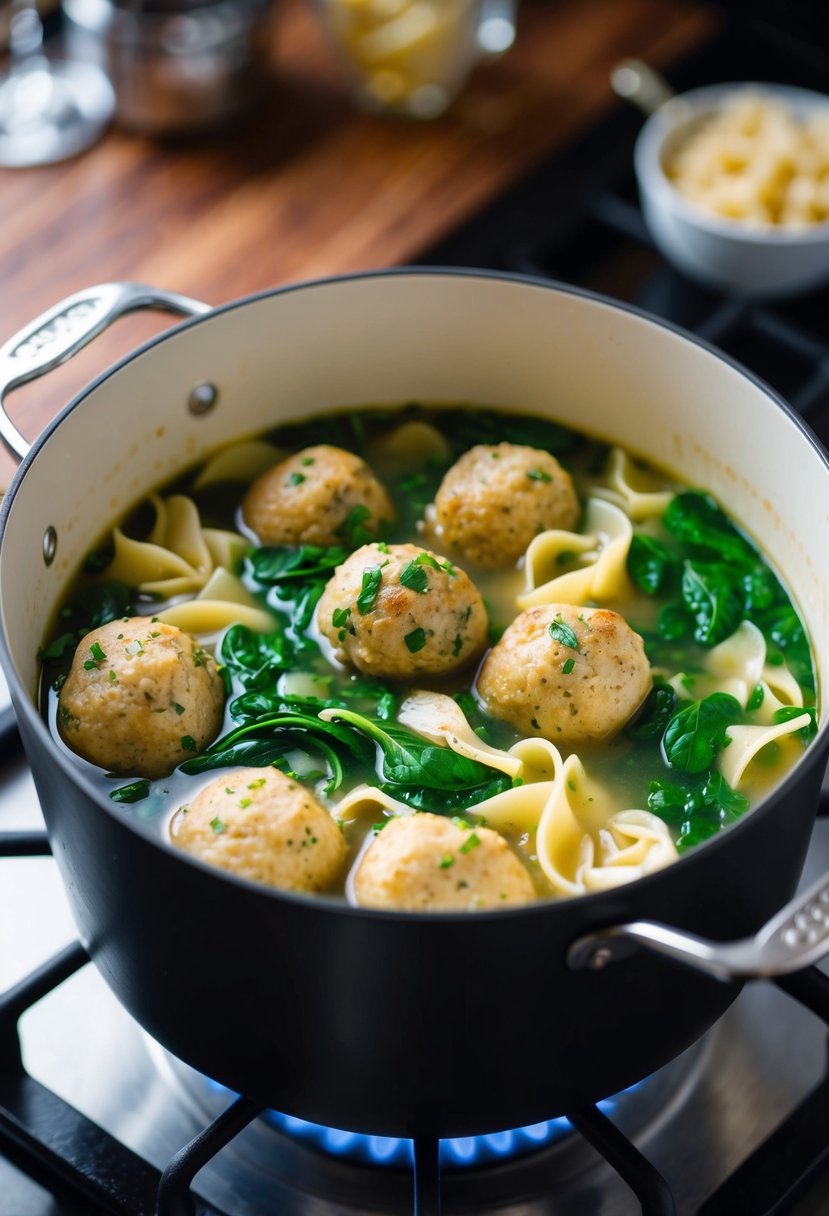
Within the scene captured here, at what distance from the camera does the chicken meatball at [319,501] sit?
294cm

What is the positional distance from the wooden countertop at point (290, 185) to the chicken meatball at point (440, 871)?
1780 millimetres

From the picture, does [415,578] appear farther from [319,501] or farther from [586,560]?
[586,560]

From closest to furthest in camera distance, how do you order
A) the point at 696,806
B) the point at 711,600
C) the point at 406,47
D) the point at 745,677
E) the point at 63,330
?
the point at 696,806 → the point at 63,330 → the point at 745,677 → the point at 711,600 → the point at 406,47

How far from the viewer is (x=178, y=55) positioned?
413 cm

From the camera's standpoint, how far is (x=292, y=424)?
3.27 metres

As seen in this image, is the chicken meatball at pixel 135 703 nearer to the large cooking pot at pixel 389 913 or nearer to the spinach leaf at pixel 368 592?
the large cooking pot at pixel 389 913

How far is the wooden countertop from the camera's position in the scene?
12.8 ft

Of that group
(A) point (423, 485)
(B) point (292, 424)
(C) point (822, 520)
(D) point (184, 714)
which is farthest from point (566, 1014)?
(B) point (292, 424)

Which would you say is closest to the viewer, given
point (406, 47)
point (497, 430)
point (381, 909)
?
point (381, 909)

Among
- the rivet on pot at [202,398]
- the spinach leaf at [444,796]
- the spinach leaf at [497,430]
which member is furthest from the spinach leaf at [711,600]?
the rivet on pot at [202,398]

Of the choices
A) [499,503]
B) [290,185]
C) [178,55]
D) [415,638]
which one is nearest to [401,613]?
[415,638]

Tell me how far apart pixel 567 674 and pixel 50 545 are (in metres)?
1.05

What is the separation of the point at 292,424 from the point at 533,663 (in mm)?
1033

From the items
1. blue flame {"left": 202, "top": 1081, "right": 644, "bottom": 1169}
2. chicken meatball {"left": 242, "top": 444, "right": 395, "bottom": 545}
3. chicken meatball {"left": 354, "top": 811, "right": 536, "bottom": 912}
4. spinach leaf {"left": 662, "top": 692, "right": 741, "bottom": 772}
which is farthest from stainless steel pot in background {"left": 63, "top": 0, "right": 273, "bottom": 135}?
blue flame {"left": 202, "top": 1081, "right": 644, "bottom": 1169}
